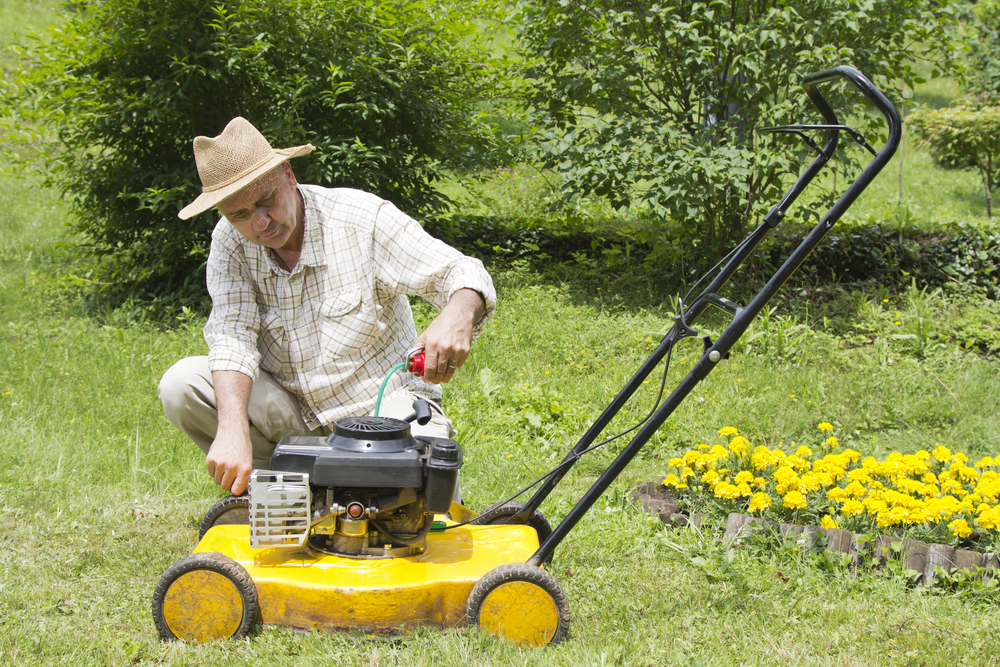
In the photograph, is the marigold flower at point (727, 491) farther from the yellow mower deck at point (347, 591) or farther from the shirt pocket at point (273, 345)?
the shirt pocket at point (273, 345)

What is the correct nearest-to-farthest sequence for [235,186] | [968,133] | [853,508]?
1. [235,186]
2. [853,508]
3. [968,133]

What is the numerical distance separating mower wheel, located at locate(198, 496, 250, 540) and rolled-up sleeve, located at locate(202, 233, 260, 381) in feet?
1.45

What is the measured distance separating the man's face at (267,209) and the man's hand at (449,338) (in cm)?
63

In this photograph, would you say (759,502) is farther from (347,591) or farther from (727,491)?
(347,591)

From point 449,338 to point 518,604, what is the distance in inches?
29.6

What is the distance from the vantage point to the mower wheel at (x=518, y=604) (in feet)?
7.29

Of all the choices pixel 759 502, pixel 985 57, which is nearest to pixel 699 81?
pixel 759 502

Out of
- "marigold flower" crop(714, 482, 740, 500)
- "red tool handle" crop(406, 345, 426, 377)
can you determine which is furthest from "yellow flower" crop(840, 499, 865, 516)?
"red tool handle" crop(406, 345, 426, 377)

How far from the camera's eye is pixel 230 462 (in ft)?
7.79

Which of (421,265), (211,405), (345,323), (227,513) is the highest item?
(421,265)

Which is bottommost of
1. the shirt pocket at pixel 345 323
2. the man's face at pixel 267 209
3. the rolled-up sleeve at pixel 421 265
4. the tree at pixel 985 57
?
the shirt pocket at pixel 345 323

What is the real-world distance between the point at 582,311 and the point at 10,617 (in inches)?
175

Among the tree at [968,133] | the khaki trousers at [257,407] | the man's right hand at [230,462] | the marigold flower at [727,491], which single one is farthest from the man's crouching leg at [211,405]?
the tree at [968,133]

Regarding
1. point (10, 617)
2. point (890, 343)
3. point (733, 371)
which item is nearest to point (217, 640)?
point (10, 617)
